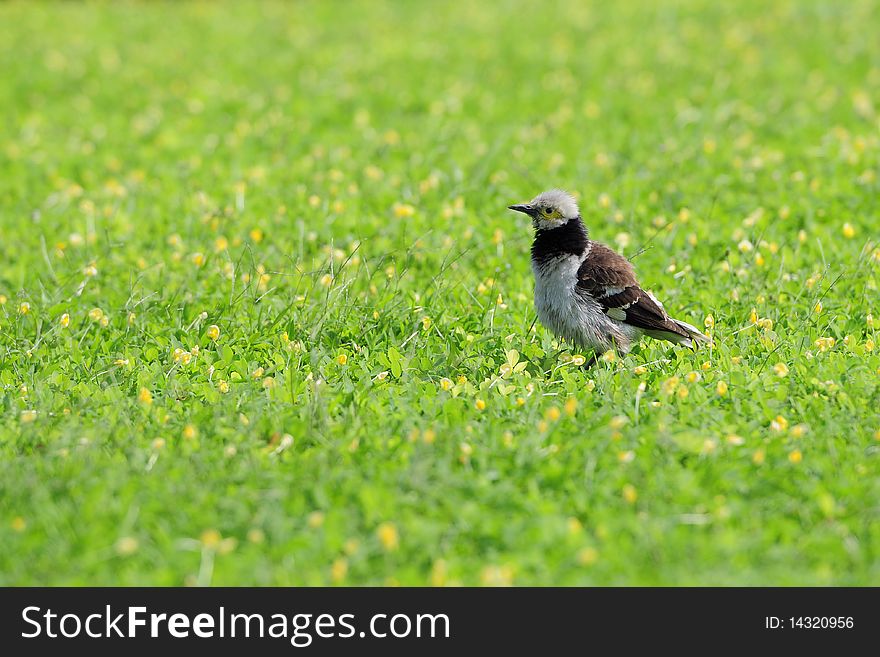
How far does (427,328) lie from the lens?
6.82 meters

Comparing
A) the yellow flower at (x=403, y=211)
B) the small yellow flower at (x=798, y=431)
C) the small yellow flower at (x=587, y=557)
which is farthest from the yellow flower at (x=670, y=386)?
the yellow flower at (x=403, y=211)

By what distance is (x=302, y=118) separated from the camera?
12.6 meters

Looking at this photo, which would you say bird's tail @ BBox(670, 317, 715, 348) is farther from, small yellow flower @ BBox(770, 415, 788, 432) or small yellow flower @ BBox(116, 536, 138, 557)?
small yellow flower @ BBox(116, 536, 138, 557)

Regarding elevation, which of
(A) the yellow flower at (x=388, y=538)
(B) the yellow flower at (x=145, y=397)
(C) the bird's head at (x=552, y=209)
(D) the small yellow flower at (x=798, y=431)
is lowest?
(A) the yellow flower at (x=388, y=538)

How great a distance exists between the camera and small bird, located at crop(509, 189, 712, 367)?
249 inches

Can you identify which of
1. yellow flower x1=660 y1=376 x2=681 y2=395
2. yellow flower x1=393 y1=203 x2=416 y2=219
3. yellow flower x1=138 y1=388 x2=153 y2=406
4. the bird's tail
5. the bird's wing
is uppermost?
yellow flower x1=393 y1=203 x2=416 y2=219

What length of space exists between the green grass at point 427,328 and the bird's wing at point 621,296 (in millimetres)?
301

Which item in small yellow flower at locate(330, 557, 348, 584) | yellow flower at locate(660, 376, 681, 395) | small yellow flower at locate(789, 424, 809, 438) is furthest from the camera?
yellow flower at locate(660, 376, 681, 395)

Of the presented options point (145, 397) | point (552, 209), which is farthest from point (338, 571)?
point (552, 209)

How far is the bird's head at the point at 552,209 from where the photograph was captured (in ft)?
21.5

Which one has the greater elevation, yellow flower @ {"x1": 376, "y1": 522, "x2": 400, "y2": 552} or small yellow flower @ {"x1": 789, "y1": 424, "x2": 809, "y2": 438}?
small yellow flower @ {"x1": 789, "y1": 424, "x2": 809, "y2": 438}

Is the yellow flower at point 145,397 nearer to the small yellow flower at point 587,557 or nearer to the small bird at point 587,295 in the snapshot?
the small bird at point 587,295

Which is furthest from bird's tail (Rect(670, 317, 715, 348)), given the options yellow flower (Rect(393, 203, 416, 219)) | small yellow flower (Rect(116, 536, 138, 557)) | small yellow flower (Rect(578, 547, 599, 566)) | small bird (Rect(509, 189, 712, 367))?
small yellow flower (Rect(116, 536, 138, 557))
